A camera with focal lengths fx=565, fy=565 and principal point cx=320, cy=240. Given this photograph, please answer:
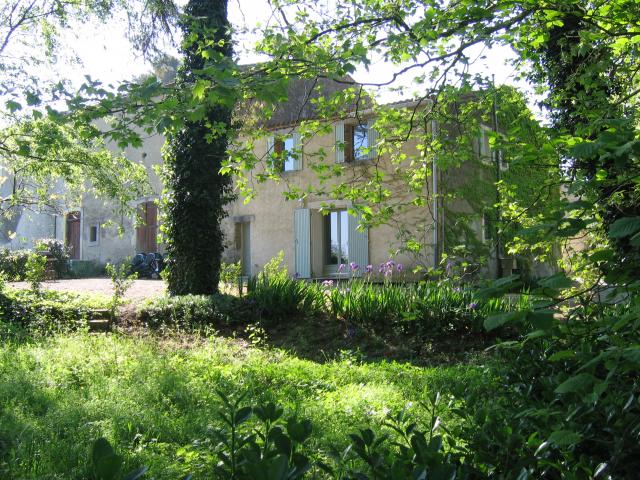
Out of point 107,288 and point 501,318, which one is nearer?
point 501,318

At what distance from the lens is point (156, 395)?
4422mm

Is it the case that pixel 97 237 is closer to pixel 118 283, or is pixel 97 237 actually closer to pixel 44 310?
pixel 118 283

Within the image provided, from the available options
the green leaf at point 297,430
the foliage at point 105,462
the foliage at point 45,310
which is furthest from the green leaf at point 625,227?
the foliage at point 45,310

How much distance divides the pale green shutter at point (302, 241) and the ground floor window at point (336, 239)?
61 cm

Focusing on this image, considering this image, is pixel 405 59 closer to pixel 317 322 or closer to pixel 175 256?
pixel 317 322

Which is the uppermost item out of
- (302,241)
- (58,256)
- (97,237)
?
(97,237)

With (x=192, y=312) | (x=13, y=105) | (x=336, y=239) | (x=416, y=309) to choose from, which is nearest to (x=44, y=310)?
(x=192, y=312)

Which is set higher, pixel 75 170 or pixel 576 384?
pixel 75 170

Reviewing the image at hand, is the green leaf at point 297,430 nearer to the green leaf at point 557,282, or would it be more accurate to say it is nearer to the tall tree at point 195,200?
the green leaf at point 557,282

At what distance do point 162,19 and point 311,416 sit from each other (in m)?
10.3

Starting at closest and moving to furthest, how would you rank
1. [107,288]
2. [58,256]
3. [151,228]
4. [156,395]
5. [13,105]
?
[13,105] < [156,395] < [107,288] < [58,256] < [151,228]

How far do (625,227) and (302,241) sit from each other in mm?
15106

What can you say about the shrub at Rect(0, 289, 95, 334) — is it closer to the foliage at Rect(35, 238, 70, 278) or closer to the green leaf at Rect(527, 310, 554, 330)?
the green leaf at Rect(527, 310, 554, 330)

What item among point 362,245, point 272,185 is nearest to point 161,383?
point 362,245
